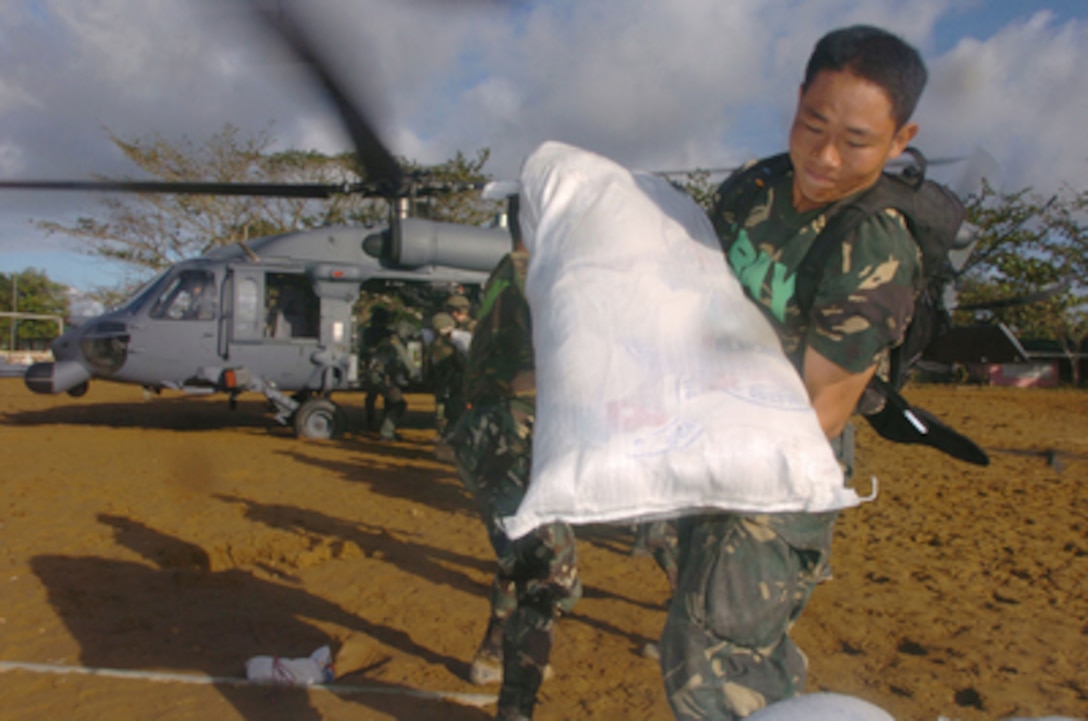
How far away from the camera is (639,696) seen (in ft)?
9.92

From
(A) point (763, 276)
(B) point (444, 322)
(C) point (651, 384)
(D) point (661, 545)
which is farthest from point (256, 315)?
(C) point (651, 384)

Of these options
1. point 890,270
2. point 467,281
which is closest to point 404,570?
point 890,270

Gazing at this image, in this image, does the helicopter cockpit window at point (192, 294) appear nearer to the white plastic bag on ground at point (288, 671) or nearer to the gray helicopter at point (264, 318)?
the gray helicopter at point (264, 318)

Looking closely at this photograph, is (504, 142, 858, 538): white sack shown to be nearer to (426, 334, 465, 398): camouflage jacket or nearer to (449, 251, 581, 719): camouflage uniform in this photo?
(449, 251, 581, 719): camouflage uniform

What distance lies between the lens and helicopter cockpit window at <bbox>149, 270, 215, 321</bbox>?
10.3m

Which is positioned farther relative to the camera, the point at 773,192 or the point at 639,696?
the point at 639,696

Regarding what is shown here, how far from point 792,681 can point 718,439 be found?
0.58 metres

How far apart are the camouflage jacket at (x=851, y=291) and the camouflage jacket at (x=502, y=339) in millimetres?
1065

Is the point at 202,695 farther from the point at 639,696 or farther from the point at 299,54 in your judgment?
the point at 299,54

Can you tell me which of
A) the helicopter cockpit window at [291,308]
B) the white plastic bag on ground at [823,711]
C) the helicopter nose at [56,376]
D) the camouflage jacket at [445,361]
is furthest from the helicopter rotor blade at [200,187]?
the white plastic bag on ground at [823,711]

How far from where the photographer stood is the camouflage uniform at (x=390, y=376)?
10.6 m

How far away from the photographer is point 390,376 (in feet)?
35.0

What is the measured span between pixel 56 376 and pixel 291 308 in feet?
9.60

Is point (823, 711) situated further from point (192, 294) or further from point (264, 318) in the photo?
point (192, 294)
